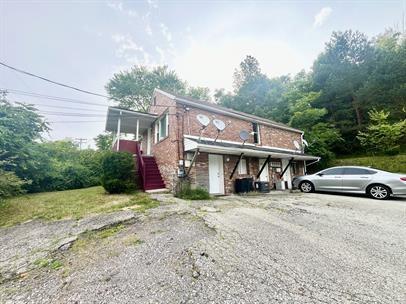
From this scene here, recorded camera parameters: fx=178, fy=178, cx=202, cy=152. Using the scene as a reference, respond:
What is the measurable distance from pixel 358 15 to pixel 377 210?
45.8 feet

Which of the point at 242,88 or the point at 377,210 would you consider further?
the point at 242,88

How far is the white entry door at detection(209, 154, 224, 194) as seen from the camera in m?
9.02

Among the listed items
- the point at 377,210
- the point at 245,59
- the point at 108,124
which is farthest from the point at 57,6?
the point at 245,59

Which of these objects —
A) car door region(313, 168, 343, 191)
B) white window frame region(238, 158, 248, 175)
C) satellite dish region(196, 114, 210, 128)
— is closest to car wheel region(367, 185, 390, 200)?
car door region(313, 168, 343, 191)

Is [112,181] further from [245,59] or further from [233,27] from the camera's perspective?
[245,59]

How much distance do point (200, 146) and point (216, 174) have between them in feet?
7.75

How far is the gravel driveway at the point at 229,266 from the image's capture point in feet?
6.24

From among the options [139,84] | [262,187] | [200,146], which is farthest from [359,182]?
[139,84]

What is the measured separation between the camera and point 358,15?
12.1 metres

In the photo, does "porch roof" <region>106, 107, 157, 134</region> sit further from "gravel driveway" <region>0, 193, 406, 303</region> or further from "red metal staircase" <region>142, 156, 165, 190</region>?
"gravel driveway" <region>0, 193, 406, 303</region>

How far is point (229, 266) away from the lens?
2.38 m

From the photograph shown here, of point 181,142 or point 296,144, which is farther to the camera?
point 296,144

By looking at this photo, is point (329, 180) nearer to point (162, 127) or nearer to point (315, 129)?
point (162, 127)

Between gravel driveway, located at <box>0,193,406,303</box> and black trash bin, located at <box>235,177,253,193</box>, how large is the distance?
5204mm
